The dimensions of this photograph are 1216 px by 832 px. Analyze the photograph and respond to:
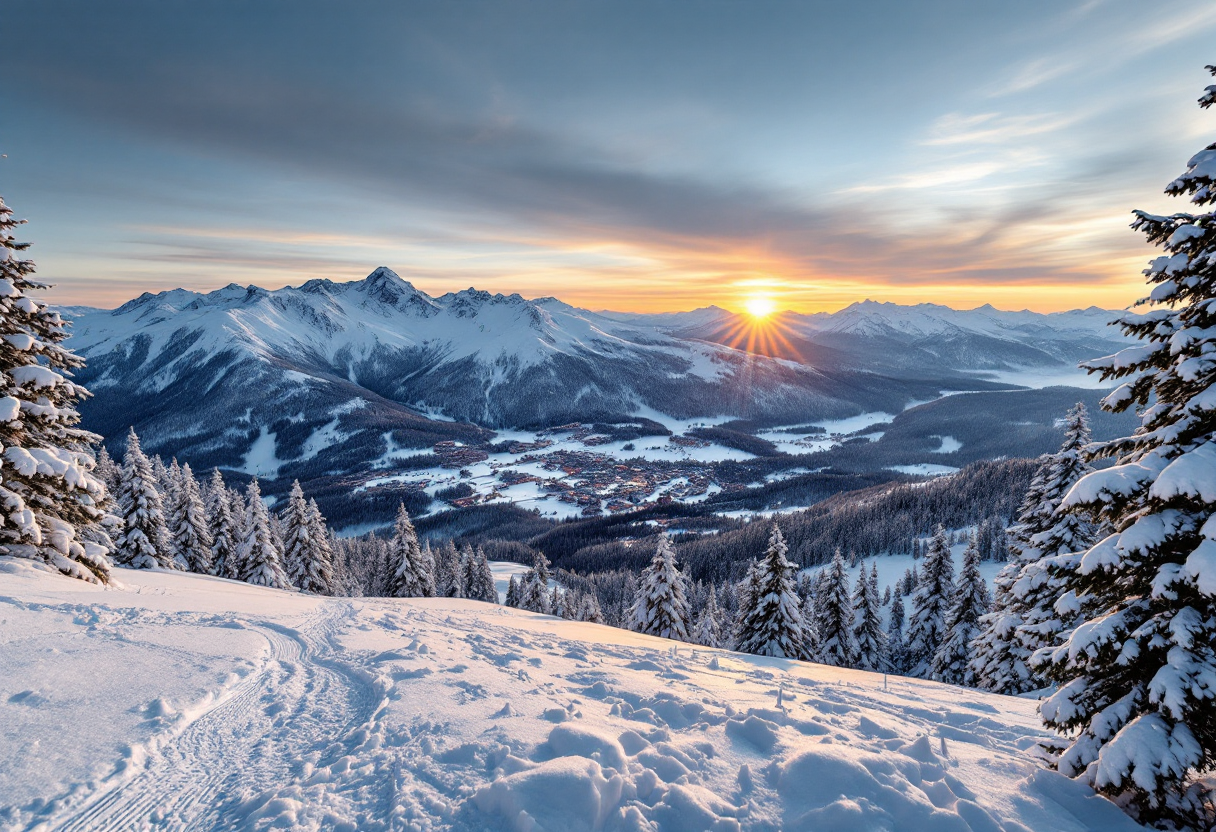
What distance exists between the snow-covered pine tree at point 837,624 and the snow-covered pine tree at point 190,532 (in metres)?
44.6

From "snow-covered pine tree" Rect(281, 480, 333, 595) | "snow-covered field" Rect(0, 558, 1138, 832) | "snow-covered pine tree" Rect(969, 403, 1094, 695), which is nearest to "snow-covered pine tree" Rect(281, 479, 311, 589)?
"snow-covered pine tree" Rect(281, 480, 333, 595)

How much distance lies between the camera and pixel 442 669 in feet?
30.7

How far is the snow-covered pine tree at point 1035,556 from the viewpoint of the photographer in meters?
18.1

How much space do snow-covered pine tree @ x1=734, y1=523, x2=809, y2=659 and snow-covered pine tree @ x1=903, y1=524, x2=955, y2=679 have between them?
12.2 m

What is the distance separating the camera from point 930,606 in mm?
38094

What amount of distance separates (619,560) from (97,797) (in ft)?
370

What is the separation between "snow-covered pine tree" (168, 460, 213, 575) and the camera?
1484 inches

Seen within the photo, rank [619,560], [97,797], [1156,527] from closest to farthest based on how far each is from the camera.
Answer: [97,797] < [1156,527] < [619,560]

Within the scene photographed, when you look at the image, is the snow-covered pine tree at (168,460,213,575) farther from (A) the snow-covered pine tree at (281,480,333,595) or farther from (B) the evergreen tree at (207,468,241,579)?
(A) the snow-covered pine tree at (281,480,333,595)

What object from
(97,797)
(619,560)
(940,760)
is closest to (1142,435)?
(940,760)

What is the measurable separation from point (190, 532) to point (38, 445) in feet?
96.6

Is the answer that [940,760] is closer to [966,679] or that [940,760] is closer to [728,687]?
[728,687]

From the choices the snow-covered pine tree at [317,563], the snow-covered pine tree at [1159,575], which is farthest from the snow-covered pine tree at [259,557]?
the snow-covered pine tree at [1159,575]

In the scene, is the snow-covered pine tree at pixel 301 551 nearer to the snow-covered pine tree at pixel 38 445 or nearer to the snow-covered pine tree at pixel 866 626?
the snow-covered pine tree at pixel 38 445
